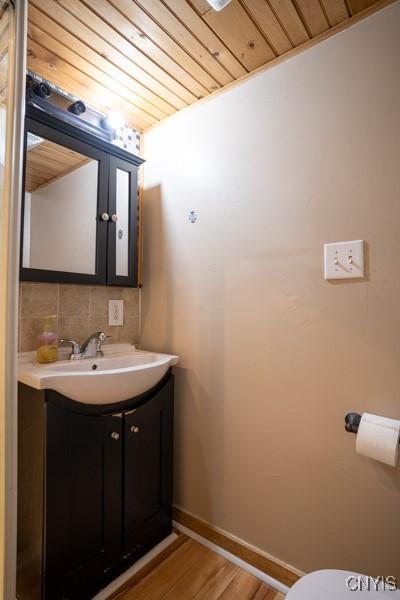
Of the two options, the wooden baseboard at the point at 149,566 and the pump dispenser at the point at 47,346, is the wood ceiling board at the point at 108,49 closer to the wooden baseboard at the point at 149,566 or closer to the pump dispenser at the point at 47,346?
the pump dispenser at the point at 47,346

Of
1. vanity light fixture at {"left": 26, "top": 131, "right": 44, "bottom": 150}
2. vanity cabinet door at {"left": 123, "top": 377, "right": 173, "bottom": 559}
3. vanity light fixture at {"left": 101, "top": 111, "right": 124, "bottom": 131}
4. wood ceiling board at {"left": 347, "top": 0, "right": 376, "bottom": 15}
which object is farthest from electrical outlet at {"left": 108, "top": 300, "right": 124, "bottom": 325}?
wood ceiling board at {"left": 347, "top": 0, "right": 376, "bottom": 15}

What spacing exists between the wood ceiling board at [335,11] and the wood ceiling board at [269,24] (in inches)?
5.9

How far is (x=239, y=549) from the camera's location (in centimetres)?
126

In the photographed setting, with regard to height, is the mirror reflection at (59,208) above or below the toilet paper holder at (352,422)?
above

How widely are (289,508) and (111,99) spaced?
1.98 m

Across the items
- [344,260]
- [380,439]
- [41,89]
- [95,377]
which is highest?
[41,89]

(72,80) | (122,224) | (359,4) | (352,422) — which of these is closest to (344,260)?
(352,422)

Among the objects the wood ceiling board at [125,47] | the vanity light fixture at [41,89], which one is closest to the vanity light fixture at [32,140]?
the vanity light fixture at [41,89]

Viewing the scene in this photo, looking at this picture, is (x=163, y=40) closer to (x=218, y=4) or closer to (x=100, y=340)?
(x=218, y=4)

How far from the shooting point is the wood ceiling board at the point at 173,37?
1.03m

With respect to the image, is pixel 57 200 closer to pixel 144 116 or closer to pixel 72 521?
pixel 144 116

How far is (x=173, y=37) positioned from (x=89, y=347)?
132 cm

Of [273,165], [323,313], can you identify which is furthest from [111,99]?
[323,313]

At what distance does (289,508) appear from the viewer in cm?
115
